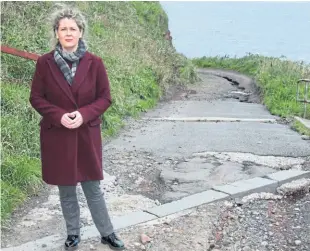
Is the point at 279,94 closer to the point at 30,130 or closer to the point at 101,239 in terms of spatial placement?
the point at 30,130

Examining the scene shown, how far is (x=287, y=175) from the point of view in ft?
19.0

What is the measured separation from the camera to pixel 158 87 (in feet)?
49.6

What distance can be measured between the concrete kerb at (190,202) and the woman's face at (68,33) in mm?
1627

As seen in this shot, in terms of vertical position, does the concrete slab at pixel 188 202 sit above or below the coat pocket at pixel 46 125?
below

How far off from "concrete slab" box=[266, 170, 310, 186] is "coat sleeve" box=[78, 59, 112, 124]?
9.22 ft

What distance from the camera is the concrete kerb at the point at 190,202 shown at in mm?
4047

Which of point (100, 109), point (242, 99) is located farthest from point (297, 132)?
point (242, 99)

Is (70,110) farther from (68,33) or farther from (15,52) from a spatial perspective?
(15,52)

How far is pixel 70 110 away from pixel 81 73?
0.89ft

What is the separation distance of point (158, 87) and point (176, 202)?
10.4 meters

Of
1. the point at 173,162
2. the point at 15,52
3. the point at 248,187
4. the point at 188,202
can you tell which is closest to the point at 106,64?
the point at 15,52

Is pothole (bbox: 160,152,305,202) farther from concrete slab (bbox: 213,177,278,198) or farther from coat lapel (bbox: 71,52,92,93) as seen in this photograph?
coat lapel (bbox: 71,52,92,93)

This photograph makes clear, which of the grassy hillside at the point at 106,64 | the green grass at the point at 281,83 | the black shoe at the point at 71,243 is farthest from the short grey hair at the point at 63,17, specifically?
the green grass at the point at 281,83

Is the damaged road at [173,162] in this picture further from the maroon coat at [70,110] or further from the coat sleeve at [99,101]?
the coat sleeve at [99,101]
